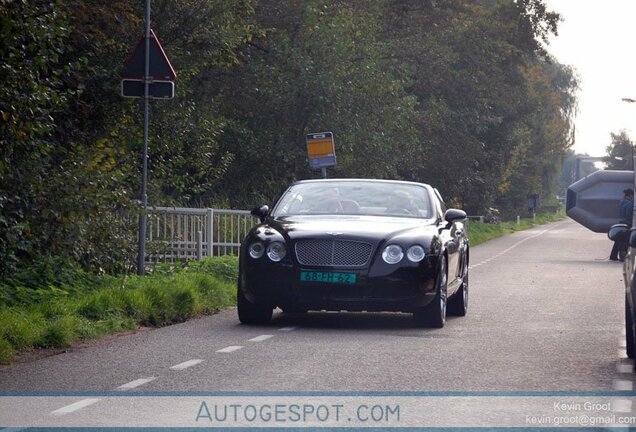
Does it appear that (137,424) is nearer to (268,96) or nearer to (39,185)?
(39,185)

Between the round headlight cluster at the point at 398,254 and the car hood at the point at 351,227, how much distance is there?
0.15 m

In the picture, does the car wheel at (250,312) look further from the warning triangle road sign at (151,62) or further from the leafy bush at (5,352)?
the warning triangle road sign at (151,62)

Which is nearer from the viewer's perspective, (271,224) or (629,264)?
(629,264)

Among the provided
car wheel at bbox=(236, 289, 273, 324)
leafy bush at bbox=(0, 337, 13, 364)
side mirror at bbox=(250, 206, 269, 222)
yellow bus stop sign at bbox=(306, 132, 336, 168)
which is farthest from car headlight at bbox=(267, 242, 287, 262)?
yellow bus stop sign at bbox=(306, 132, 336, 168)

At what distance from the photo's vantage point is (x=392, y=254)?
13.9 metres

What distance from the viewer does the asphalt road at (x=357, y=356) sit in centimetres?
957

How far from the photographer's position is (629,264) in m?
11.3

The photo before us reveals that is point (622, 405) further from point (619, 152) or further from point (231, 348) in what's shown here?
point (619, 152)

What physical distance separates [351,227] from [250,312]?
4.49 ft

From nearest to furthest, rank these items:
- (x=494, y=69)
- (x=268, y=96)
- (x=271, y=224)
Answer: (x=271, y=224) < (x=268, y=96) < (x=494, y=69)

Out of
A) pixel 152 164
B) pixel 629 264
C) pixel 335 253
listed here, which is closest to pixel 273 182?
pixel 152 164

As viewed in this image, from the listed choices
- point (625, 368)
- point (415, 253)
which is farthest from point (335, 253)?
point (625, 368)

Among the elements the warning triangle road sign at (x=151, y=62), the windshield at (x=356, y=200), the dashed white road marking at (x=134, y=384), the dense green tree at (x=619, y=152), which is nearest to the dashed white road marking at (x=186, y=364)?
the dashed white road marking at (x=134, y=384)

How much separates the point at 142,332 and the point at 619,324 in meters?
5.27
